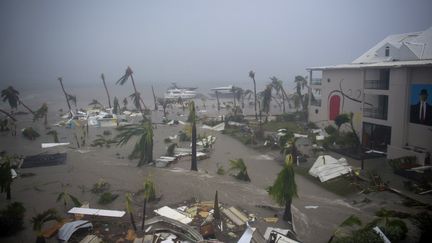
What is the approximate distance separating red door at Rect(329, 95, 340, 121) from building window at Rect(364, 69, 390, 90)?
4.35 meters

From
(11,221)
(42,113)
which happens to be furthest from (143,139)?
(42,113)

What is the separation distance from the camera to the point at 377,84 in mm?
30031

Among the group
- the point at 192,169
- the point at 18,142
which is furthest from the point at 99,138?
the point at 192,169

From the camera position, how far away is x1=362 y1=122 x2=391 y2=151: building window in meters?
28.8

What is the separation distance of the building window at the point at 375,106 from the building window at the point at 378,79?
1.45 metres

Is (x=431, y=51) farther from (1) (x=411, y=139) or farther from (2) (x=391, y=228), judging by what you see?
(2) (x=391, y=228)

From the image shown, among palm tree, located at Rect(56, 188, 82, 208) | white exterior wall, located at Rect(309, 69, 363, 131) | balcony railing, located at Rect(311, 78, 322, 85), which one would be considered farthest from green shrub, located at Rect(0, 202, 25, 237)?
balcony railing, located at Rect(311, 78, 322, 85)

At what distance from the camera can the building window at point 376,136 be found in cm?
2884

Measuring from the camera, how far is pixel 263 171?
81.1ft

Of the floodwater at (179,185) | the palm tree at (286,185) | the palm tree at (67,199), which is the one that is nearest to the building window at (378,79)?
the floodwater at (179,185)

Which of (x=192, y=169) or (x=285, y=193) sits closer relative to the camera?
(x=285, y=193)

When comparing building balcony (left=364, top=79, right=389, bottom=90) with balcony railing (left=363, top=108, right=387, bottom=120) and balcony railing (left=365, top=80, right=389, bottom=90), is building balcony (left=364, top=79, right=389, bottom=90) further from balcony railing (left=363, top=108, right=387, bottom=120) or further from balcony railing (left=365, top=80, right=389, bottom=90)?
balcony railing (left=363, top=108, right=387, bottom=120)

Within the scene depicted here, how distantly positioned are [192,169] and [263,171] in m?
5.67

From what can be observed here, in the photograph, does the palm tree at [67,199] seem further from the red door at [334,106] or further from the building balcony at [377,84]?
the red door at [334,106]
